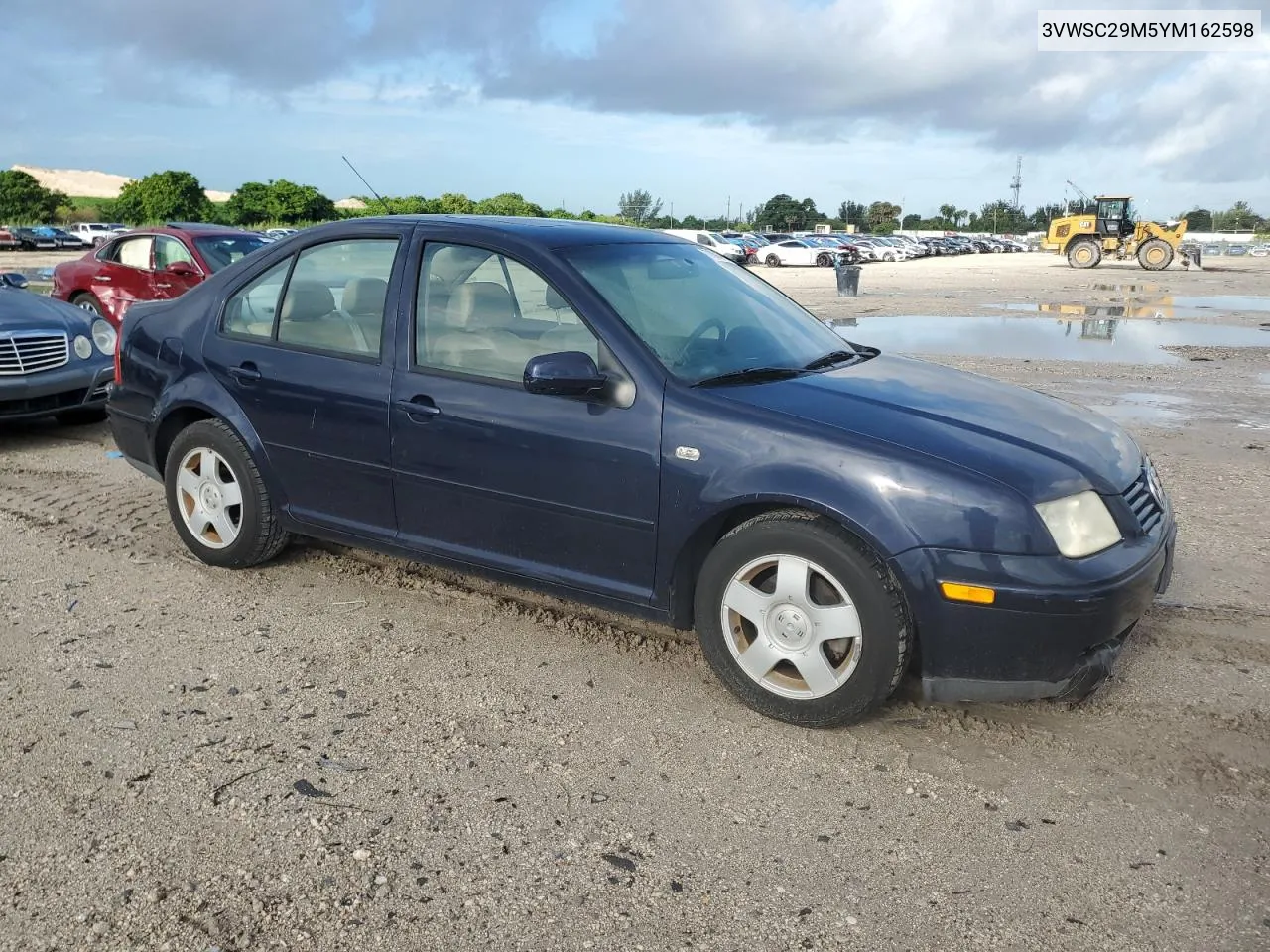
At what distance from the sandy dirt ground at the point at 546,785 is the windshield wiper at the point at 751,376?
3.56ft

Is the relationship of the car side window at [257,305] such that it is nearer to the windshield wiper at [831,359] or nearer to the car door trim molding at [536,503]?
the car door trim molding at [536,503]

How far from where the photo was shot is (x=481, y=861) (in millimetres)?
2807

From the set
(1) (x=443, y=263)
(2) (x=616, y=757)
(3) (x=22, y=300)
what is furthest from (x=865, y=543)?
(3) (x=22, y=300)

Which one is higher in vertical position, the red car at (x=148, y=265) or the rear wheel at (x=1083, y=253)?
the rear wheel at (x=1083, y=253)

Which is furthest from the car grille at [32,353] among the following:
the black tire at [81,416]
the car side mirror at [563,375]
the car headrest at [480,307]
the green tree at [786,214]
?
the green tree at [786,214]

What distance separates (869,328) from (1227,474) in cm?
1063

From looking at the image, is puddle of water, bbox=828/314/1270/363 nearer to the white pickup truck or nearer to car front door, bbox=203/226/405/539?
car front door, bbox=203/226/405/539

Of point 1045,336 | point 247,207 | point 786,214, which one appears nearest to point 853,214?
point 786,214

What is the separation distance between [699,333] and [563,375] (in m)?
0.71

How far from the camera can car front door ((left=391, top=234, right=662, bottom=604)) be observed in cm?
369

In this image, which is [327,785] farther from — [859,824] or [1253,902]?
[1253,902]

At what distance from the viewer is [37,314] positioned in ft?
26.4

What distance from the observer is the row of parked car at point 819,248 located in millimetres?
48938

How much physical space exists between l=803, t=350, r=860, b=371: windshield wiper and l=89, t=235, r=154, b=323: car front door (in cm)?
993
